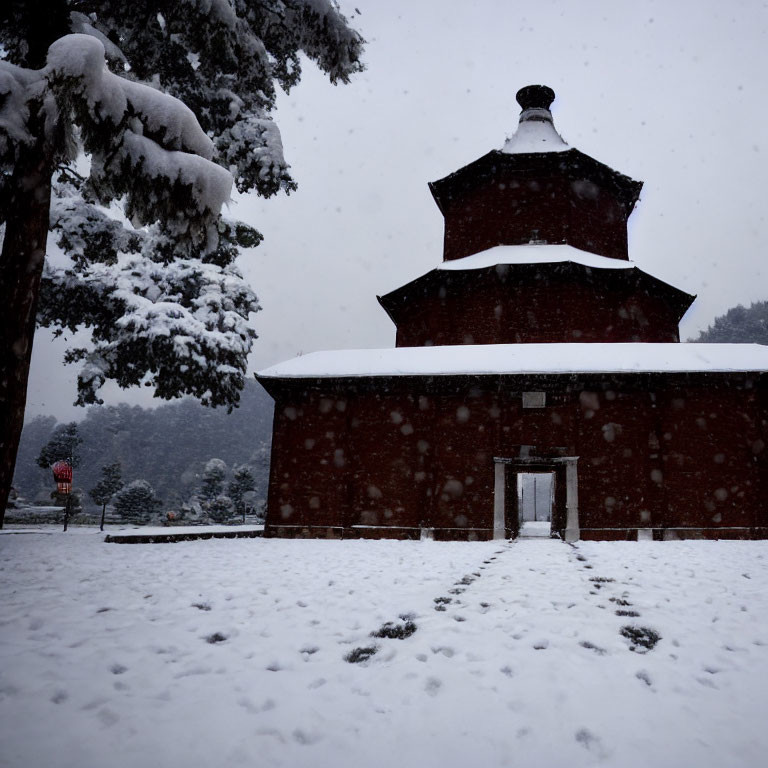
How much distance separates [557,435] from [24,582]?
11.3m

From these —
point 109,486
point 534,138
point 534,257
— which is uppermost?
point 534,138

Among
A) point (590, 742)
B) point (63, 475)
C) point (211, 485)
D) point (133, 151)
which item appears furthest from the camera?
point (211, 485)

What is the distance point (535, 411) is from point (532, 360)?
4.32ft

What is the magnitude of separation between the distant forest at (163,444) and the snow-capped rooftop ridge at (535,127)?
158 ft

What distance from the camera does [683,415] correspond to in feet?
42.4

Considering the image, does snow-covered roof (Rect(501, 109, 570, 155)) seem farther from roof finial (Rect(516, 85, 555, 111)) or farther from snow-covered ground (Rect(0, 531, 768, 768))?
snow-covered ground (Rect(0, 531, 768, 768))

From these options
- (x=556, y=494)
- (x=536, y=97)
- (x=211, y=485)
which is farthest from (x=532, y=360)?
(x=211, y=485)

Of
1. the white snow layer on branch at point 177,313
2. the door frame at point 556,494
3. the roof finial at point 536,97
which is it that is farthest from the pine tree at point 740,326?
the white snow layer on branch at point 177,313

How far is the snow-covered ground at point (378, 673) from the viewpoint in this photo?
7.93ft

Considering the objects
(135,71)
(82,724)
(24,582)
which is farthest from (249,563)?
(135,71)

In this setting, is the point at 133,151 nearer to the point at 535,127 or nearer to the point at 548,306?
the point at 548,306

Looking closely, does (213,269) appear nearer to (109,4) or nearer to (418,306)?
(418,306)

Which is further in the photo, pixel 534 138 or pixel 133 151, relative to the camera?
pixel 534 138

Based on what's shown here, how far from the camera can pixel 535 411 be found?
13.5 metres
